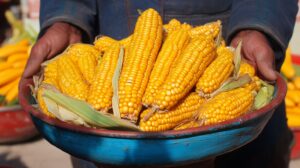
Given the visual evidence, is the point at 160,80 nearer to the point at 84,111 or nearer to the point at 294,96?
the point at 84,111

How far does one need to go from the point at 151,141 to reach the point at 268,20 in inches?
36.5

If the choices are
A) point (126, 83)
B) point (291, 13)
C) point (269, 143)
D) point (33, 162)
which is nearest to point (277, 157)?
point (269, 143)

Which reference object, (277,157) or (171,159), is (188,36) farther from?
(277,157)

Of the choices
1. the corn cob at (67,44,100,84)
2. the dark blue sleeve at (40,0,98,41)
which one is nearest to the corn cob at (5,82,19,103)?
the dark blue sleeve at (40,0,98,41)

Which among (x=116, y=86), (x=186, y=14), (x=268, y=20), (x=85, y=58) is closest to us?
(x=116, y=86)

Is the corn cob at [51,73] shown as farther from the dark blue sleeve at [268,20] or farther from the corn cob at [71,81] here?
the dark blue sleeve at [268,20]

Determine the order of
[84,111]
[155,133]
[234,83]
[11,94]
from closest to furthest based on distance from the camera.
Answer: [155,133] < [84,111] < [234,83] < [11,94]

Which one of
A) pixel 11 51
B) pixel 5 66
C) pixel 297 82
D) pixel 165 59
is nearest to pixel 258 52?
pixel 165 59

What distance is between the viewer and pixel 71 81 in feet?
4.78

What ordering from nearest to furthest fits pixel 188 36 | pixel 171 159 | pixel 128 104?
pixel 171 159, pixel 128 104, pixel 188 36

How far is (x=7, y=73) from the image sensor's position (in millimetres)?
3646

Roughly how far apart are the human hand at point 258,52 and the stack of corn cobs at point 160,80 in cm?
5

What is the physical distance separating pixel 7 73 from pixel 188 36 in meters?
2.48

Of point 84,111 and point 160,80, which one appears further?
point 160,80
